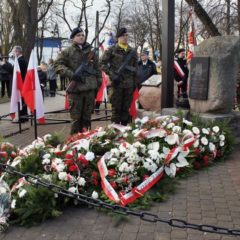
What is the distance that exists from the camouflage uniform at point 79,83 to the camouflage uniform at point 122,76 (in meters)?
0.47

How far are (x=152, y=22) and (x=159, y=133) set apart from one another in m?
35.3

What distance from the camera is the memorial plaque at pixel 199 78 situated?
23.3 feet

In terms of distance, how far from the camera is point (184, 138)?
584 centimetres

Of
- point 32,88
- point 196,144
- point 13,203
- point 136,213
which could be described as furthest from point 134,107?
point 136,213

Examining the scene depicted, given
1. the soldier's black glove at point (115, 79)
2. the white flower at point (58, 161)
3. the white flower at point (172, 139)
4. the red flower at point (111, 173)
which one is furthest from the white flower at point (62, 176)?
the soldier's black glove at point (115, 79)

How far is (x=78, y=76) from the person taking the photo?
6.78 m

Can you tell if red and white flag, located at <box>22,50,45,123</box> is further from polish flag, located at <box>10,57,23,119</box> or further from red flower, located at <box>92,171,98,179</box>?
red flower, located at <box>92,171,98,179</box>

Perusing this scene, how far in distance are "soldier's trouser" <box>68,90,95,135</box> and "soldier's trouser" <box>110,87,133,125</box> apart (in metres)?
0.67

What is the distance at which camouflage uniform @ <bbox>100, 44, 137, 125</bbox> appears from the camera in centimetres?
759

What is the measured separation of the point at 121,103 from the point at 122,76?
0.51 m

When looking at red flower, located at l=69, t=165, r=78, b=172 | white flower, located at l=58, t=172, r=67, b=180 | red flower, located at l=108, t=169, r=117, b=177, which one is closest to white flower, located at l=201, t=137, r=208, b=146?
red flower, located at l=108, t=169, r=117, b=177

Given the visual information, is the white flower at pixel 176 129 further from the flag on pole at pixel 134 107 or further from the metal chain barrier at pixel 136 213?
the metal chain barrier at pixel 136 213

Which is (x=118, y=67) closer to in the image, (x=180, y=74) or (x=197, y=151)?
(x=197, y=151)

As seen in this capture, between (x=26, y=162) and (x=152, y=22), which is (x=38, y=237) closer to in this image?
(x=26, y=162)
